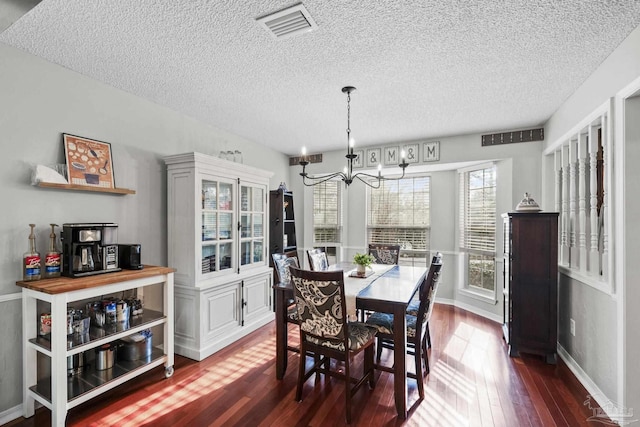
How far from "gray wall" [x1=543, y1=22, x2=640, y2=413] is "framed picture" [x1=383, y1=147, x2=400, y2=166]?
2270mm

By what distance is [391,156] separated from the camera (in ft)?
15.3

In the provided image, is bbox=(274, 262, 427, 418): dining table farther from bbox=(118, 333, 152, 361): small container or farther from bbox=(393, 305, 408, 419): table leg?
bbox=(118, 333, 152, 361): small container

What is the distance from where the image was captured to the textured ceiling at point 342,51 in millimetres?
1721

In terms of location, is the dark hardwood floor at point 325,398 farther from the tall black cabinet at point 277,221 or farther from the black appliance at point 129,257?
the tall black cabinet at point 277,221

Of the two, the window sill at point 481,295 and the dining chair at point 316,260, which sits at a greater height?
the dining chair at point 316,260

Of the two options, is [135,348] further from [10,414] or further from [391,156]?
[391,156]

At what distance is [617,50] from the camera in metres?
2.06

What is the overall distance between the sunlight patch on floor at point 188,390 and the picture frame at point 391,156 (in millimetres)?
3131

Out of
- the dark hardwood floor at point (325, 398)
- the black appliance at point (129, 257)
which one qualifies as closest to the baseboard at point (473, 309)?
the dark hardwood floor at point (325, 398)

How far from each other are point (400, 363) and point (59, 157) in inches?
120

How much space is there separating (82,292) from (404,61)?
112 inches

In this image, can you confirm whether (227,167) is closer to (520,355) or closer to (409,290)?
(409,290)

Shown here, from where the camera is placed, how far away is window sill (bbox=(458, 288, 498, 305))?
4.17 metres

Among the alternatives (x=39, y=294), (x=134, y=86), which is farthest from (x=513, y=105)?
(x=39, y=294)
